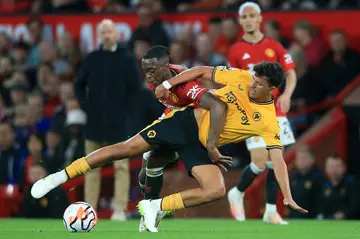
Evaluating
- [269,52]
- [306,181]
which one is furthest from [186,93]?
[306,181]

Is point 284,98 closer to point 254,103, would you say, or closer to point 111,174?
point 254,103

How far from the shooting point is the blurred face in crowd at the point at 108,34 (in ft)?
45.4

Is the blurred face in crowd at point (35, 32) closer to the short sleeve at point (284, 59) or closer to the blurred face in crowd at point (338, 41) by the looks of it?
the blurred face in crowd at point (338, 41)

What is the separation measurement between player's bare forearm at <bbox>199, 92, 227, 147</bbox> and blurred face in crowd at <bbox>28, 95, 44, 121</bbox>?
7.05 m

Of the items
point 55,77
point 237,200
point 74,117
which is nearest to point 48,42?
point 55,77

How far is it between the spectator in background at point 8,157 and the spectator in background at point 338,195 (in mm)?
4666

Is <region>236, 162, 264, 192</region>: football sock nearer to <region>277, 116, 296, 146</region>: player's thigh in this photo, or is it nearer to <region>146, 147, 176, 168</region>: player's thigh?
<region>277, 116, 296, 146</region>: player's thigh

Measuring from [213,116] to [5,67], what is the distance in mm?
8696

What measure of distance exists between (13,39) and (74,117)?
3.33 m

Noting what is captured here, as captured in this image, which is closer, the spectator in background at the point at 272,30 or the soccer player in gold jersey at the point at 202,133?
the soccer player in gold jersey at the point at 202,133

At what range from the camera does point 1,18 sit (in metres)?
19.0

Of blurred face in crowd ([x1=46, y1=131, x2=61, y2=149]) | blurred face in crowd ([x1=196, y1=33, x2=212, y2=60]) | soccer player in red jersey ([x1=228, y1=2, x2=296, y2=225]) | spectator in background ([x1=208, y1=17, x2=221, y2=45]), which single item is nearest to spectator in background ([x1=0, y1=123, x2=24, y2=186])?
blurred face in crowd ([x1=46, y1=131, x2=61, y2=149])

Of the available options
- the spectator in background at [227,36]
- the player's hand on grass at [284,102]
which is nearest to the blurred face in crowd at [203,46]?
the spectator in background at [227,36]

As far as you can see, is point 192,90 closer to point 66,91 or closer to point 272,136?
point 272,136
